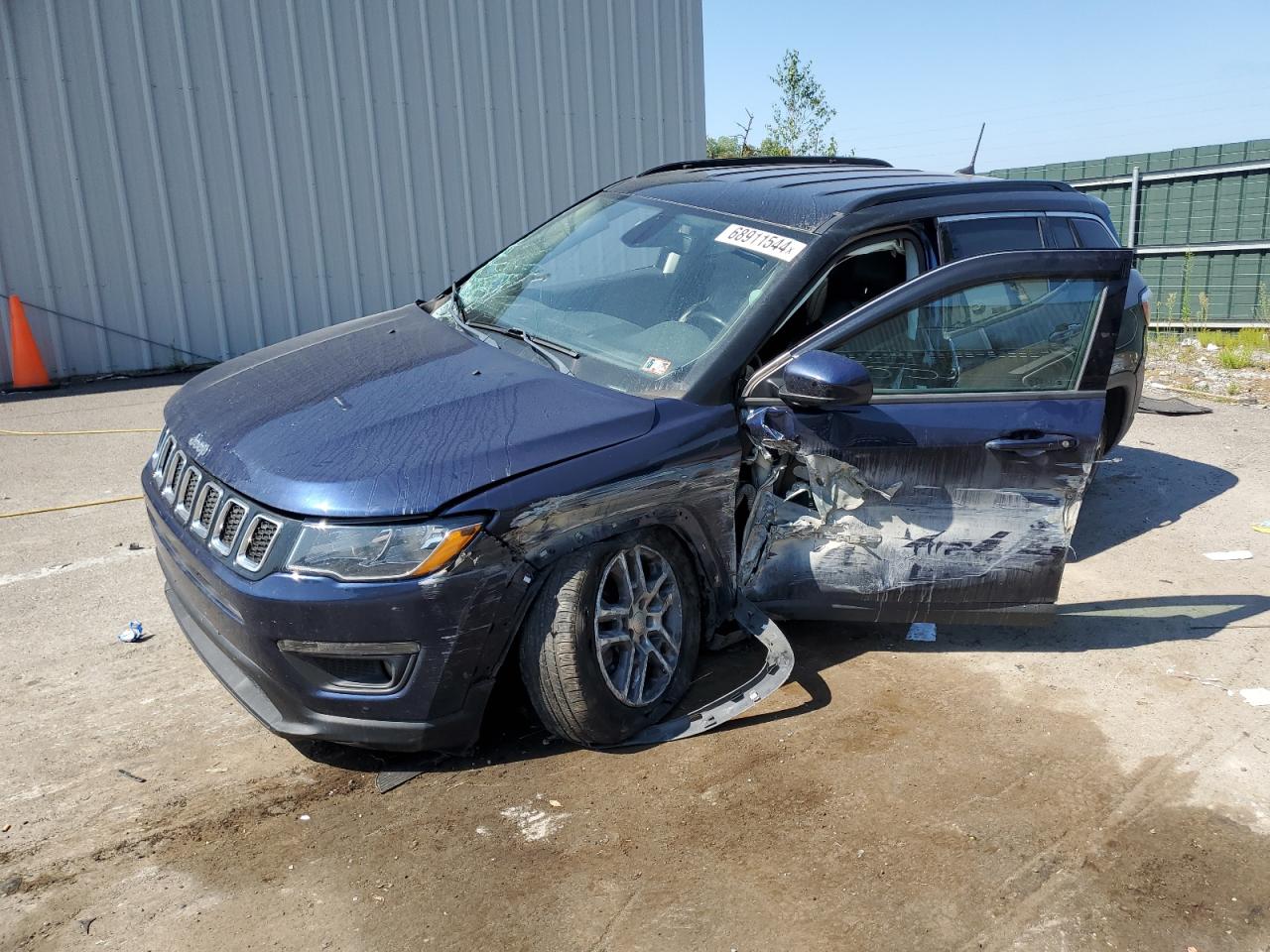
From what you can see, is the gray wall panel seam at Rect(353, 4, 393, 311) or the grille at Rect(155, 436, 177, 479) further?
the gray wall panel seam at Rect(353, 4, 393, 311)

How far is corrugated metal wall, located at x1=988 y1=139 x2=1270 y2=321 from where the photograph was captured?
1388 centimetres

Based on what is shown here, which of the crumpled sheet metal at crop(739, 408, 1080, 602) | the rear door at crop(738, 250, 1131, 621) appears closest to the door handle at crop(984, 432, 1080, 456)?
the rear door at crop(738, 250, 1131, 621)

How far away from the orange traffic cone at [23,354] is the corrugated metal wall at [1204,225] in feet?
47.4

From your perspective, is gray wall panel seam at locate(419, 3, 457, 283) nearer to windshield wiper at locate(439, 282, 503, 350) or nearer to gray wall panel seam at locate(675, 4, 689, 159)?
gray wall panel seam at locate(675, 4, 689, 159)

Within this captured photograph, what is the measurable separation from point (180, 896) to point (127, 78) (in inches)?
387

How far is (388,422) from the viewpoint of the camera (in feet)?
9.87

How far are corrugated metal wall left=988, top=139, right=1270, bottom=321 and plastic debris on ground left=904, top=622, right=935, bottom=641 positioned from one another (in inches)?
475

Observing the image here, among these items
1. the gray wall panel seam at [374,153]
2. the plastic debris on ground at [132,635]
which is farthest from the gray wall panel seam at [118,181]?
the plastic debris on ground at [132,635]

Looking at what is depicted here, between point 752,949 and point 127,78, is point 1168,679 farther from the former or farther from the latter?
point 127,78

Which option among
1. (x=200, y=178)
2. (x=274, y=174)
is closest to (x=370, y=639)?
(x=200, y=178)

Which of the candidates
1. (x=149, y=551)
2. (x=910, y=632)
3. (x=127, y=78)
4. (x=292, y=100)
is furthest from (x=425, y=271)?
(x=910, y=632)

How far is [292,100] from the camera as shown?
11.2m

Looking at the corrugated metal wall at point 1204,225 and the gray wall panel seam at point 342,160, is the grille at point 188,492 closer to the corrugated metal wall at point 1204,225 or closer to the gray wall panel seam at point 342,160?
the gray wall panel seam at point 342,160

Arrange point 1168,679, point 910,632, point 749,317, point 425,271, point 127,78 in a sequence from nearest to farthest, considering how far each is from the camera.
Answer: point 749,317, point 1168,679, point 910,632, point 127,78, point 425,271
